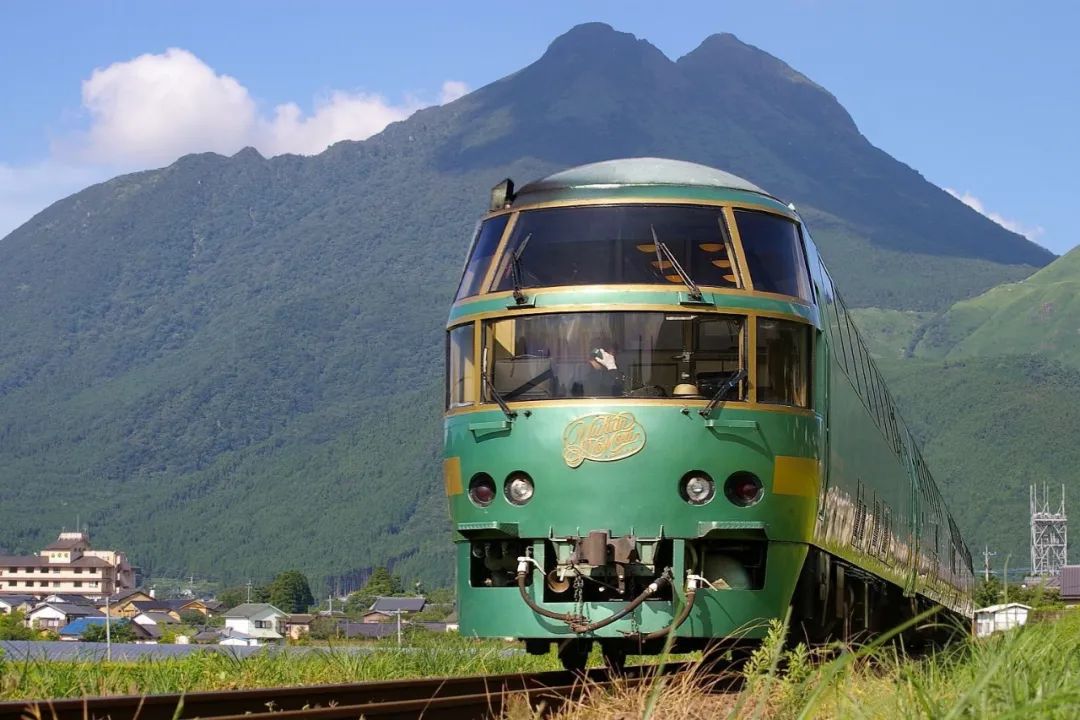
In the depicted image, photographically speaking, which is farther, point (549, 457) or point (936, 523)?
point (936, 523)

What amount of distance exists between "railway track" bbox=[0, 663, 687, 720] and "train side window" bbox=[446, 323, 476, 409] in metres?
1.87

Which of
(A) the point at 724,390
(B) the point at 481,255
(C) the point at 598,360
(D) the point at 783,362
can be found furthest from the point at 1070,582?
(C) the point at 598,360

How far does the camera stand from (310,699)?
9.77 m

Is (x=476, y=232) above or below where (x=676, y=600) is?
above

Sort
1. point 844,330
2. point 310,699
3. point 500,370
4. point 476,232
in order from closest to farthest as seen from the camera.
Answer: point 310,699, point 500,370, point 476,232, point 844,330

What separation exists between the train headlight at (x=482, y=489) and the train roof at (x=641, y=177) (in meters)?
2.14

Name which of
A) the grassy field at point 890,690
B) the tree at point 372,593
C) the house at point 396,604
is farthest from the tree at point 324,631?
the tree at point 372,593

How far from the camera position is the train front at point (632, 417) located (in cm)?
1070

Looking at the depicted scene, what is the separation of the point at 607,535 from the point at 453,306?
227 centimetres

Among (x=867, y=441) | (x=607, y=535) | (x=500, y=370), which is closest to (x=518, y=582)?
(x=607, y=535)

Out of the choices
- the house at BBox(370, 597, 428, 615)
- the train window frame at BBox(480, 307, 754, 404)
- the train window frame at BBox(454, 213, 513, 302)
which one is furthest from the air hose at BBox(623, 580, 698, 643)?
the house at BBox(370, 597, 428, 615)

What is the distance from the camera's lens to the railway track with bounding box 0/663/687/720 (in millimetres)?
7812

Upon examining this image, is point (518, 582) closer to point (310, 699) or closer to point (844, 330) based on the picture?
point (310, 699)

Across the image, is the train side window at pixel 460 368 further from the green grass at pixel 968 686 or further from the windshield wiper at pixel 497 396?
the green grass at pixel 968 686
